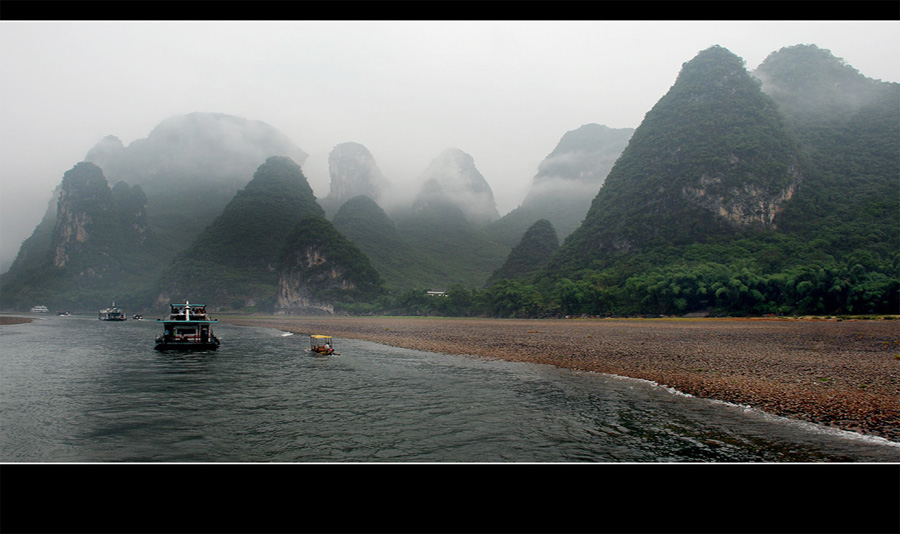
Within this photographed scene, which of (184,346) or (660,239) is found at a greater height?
(660,239)

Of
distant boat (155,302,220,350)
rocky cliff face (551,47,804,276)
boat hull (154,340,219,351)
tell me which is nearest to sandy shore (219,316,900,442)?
boat hull (154,340,219,351)

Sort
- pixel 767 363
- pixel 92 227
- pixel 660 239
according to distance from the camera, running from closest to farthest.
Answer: pixel 767 363
pixel 660 239
pixel 92 227

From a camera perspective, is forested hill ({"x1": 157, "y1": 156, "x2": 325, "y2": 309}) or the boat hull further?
forested hill ({"x1": 157, "y1": 156, "x2": 325, "y2": 309})

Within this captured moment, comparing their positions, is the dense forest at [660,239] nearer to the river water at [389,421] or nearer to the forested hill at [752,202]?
the forested hill at [752,202]

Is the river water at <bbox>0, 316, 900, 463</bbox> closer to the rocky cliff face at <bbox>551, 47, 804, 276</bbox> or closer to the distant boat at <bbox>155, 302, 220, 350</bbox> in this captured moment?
the distant boat at <bbox>155, 302, 220, 350</bbox>

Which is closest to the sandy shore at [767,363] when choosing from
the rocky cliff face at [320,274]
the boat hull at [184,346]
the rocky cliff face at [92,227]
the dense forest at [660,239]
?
the boat hull at [184,346]

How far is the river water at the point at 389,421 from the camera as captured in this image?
32.3 ft

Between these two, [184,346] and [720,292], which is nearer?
[184,346]

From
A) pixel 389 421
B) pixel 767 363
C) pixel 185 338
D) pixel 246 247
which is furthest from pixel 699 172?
pixel 246 247

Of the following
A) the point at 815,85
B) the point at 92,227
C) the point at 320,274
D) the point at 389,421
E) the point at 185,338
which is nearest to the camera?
the point at 389,421

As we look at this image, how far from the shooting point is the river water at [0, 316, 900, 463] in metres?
9.85

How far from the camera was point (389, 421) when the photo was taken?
12.6 m

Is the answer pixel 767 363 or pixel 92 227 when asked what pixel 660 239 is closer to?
pixel 767 363
